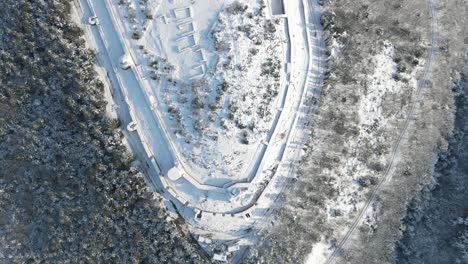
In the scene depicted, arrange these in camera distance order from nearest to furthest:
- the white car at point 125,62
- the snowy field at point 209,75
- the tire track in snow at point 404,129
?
the snowy field at point 209,75 < the white car at point 125,62 < the tire track in snow at point 404,129

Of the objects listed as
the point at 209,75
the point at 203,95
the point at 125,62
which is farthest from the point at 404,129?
the point at 125,62

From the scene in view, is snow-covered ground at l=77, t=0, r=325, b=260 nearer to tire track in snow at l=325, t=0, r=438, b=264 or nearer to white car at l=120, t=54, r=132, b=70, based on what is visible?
white car at l=120, t=54, r=132, b=70

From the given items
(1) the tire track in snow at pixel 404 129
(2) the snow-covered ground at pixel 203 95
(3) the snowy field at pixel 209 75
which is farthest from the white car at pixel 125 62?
(1) the tire track in snow at pixel 404 129

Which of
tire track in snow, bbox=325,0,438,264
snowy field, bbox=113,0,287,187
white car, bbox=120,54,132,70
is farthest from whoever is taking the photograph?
tire track in snow, bbox=325,0,438,264

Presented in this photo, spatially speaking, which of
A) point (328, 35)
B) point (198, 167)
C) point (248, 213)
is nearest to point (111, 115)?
point (198, 167)

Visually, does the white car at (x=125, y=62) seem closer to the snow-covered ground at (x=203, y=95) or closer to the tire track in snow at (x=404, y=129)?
the snow-covered ground at (x=203, y=95)

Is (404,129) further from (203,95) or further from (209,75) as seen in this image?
(203,95)

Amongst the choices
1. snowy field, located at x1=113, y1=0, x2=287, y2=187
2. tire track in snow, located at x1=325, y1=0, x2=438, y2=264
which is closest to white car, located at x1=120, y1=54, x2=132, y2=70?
snowy field, located at x1=113, y1=0, x2=287, y2=187

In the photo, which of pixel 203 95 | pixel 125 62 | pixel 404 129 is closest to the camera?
pixel 203 95
